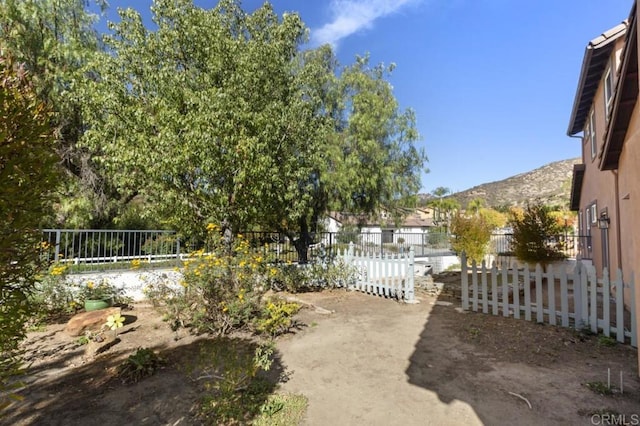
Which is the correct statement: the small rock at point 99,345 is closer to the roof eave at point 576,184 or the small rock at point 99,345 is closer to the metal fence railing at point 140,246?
the metal fence railing at point 140,246

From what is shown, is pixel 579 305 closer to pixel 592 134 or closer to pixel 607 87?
pixel 607 87

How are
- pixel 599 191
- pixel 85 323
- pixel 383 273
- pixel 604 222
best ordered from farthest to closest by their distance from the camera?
pixel 599 191
pixel 383 273
pixel 604 222
pixel 85 323

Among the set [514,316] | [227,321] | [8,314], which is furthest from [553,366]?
[8,314]

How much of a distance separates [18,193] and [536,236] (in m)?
13.3

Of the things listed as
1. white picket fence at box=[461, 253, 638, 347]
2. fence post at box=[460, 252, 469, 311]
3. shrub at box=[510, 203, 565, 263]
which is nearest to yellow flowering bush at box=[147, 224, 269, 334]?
fence post at box=[460, 252, 469, 311]

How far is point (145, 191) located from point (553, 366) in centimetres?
931

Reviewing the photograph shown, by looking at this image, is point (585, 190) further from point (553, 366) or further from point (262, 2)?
point (262, 2)

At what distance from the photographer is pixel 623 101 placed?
19.6 feet

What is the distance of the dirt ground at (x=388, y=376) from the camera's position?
3.29 metres

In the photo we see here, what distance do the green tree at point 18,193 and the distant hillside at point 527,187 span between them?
6976 centimetres

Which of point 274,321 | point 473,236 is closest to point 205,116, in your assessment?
point 274,321

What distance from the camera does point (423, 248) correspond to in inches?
845

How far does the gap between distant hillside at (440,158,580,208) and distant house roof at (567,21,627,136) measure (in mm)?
55965

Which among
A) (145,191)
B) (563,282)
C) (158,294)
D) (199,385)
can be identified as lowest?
(199,385)
